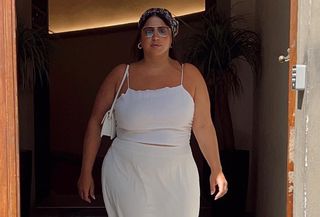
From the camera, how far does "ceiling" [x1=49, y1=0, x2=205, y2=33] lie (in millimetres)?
7059

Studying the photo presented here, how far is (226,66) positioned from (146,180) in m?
1.98

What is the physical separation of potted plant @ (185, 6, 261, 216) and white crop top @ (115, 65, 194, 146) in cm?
176

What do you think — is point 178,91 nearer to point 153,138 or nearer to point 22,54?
point 153,138

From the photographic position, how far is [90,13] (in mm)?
7328

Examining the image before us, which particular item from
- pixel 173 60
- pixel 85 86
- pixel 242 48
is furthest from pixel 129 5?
pixel 173 60

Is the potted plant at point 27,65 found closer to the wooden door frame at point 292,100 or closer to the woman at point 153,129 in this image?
the woman at point 153,129

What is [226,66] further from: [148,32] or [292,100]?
[292,100]

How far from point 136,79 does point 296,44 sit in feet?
2.83

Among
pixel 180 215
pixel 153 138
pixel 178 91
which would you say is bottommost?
pixel 180 215

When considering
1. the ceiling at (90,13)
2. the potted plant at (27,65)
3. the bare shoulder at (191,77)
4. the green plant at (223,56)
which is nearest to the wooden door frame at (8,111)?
the bare shoulder at (191,77)

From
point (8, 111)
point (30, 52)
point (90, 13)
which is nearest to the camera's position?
point (8, 111)

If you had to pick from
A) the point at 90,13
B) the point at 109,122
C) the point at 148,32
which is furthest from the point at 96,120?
the point at 90,13

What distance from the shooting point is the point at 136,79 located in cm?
263

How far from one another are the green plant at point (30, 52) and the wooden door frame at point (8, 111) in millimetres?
2322
